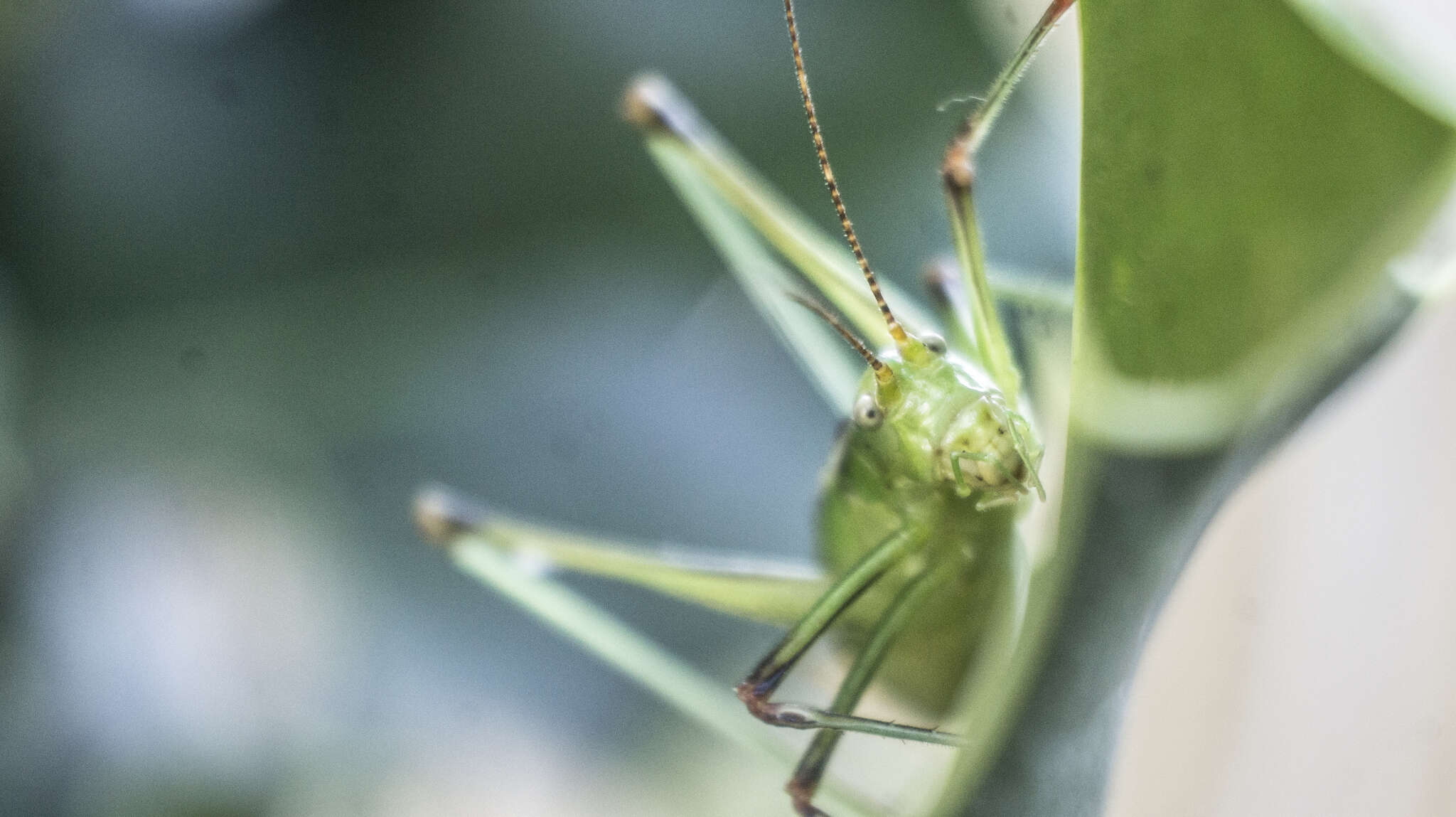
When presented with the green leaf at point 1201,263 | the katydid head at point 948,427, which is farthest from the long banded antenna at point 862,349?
the green leaf at point 1201,263

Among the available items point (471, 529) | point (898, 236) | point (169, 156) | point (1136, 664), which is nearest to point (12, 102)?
point (169, 156)

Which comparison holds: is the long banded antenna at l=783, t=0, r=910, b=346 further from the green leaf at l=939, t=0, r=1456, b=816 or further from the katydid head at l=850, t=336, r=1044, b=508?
the green leaf at l=939, t=0, r=1456, b=816

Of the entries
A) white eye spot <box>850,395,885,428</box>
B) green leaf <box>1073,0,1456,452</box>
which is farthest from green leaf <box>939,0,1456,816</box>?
white eye spot <box>850,395,885,428</box>

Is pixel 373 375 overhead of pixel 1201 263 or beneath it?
overhead

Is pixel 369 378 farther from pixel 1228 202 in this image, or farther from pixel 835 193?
pixel 1228 202

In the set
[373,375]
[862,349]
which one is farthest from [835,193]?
[373,375]

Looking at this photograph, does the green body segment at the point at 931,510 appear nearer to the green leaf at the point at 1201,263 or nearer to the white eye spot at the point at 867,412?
the white eye spot at the point at 867,412
